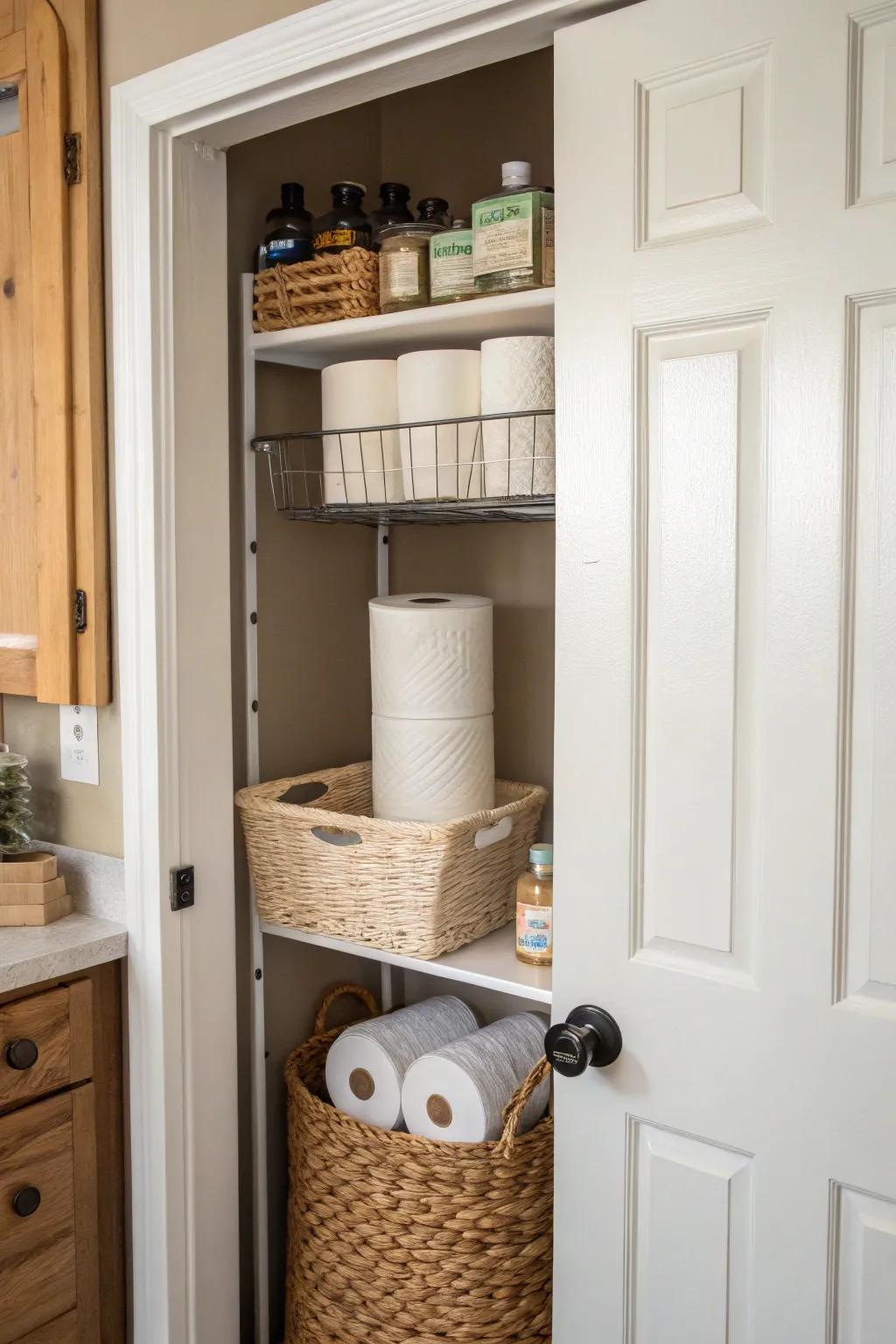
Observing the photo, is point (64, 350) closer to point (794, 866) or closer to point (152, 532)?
point (152, 532)

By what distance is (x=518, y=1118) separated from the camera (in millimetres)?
1535

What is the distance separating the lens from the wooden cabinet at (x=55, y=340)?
1604 millimetres

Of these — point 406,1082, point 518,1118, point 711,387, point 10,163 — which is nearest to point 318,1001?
point 406,1082

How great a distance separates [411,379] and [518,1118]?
3.33 ft

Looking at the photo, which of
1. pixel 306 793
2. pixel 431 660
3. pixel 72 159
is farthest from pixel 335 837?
pixel 72 159

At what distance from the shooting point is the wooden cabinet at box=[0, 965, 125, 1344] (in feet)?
4.99

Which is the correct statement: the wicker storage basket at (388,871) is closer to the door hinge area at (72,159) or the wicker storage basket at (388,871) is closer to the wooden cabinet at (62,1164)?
the wooden cabinet at (62,1164)

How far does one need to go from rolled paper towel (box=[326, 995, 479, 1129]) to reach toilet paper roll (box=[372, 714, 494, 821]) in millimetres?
341

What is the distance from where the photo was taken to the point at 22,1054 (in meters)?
1.53

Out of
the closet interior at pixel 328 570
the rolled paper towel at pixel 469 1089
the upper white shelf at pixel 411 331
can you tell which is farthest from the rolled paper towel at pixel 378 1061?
the upper white shelf at pixel 411 331

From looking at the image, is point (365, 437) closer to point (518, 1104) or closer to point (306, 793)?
point (306, 793)

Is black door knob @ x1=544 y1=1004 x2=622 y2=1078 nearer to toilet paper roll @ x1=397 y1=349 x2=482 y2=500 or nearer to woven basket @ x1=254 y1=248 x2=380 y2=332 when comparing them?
toilet paper roll @ x1=397 y1=349 x2=482 y2=500

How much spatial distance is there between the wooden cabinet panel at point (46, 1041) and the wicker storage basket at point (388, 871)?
0.29 m

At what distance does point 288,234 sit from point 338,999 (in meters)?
1.26
